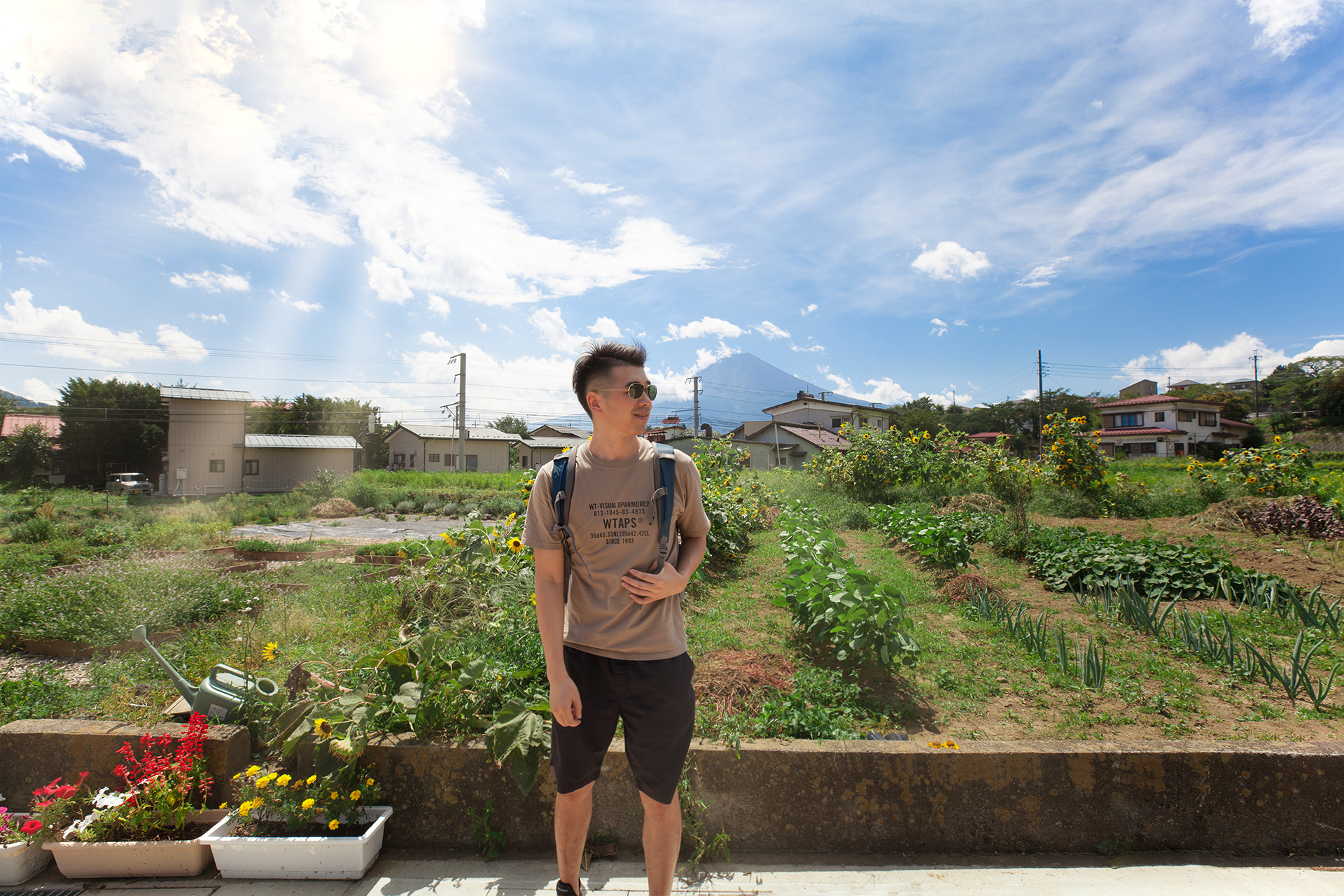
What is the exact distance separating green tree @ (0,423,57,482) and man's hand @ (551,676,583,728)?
41.7 metres

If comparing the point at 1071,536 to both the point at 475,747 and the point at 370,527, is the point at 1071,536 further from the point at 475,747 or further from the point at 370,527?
the point at 370,527

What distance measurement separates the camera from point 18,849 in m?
2.16

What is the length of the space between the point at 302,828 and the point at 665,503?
190 cm

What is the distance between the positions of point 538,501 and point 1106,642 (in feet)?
13.5

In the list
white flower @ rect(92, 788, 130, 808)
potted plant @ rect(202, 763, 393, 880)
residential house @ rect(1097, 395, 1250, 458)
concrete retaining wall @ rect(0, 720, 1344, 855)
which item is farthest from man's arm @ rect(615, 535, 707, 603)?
residential house @ rect(1097, 395, 1250, 458)

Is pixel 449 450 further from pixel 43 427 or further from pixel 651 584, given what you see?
pixel 651 584

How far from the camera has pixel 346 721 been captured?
236 cm

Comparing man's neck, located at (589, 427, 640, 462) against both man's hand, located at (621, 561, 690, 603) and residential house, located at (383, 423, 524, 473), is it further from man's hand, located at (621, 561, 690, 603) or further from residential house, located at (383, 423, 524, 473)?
residential house, located at (383, 423, 524, 473)

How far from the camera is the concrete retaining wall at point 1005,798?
2217mm

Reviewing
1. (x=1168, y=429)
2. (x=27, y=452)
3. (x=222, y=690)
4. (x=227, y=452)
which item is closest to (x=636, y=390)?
(x=222, y=690)

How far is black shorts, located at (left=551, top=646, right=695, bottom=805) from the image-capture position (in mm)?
1814

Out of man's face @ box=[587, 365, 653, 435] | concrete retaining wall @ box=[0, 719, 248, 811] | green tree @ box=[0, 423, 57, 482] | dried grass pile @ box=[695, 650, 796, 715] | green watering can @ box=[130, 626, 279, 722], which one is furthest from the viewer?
green tree @ box=[0, 423, 57, 482]

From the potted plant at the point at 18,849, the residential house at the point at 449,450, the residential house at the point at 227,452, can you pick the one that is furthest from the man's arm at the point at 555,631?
the residential house at the point at 449,450

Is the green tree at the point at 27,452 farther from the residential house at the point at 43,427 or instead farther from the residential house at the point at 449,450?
the residential house at the point at 449,450
